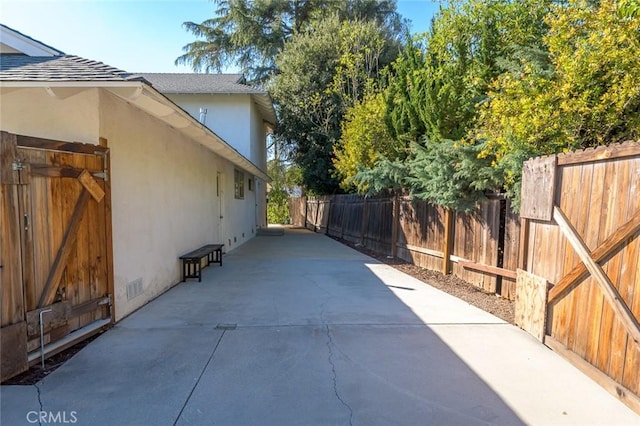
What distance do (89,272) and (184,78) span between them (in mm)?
14232

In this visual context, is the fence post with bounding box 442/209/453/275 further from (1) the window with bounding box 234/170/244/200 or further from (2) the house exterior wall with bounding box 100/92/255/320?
(1) the window with bounding box 234/170/244/200

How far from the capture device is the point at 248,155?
14.9 meters

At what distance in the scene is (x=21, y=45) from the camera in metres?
5.63

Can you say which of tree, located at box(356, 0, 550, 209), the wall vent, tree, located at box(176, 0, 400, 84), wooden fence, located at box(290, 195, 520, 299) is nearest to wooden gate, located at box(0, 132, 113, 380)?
the wall vent

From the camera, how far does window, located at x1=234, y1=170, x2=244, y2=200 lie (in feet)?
42.4

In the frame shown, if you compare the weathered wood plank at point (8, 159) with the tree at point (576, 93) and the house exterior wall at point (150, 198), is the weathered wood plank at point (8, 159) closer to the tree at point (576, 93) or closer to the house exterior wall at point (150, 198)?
the house exterior wall at point (150, 198)

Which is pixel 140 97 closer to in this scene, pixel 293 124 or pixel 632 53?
pixel 632 53

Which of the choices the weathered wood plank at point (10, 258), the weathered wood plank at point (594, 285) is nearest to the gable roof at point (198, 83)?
the weathered wood plank at point (10, 258)

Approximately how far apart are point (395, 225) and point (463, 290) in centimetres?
381

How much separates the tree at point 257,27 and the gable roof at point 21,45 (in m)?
16.9

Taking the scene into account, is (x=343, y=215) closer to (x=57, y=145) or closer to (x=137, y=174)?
(x=137, y=174)

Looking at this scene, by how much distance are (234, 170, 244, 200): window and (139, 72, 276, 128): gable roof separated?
345cm

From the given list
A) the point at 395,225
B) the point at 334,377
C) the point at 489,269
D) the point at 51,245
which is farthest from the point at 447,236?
→ the point at 51,245

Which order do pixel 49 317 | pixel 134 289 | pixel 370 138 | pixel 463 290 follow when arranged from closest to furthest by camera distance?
pixel 49 317 < pixel 134 289 < pixel 463 290 < pixel 370 138
